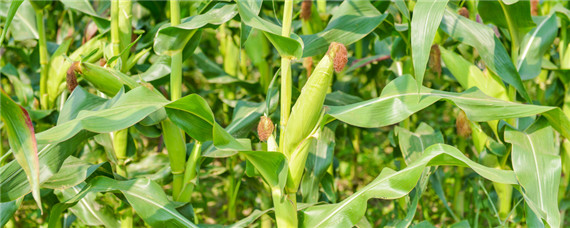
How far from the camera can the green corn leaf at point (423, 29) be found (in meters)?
1.33

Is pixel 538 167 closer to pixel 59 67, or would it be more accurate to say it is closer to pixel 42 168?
pixel 42 168

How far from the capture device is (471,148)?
2.97 metres

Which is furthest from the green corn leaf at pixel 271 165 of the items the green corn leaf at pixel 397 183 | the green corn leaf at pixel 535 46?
the green corn leaf at pixel 535 46

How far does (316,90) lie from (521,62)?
3.25 ft

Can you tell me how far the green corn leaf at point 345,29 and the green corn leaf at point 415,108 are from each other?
0.27 metres

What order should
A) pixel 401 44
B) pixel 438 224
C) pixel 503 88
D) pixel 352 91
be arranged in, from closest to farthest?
pixel 503 88
pixel 401 44
pixel 352 91
pixel 438 224

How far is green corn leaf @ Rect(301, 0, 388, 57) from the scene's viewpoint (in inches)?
70.9

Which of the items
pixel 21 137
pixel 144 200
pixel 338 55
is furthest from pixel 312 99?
pixel 21 137

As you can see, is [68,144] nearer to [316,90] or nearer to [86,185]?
[86,185]

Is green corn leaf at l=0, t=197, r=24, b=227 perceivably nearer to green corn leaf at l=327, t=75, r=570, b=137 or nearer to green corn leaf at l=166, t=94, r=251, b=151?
green corn leaf at l=166, t=94, r=251, b=151

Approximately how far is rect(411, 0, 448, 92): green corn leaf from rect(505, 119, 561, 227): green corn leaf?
508 mm

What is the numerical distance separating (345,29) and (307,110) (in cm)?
50

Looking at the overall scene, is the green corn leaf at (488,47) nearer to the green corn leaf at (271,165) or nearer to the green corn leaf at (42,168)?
the green corn leaf at (271,165)

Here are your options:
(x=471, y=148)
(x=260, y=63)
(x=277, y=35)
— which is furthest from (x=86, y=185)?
(x=471, y=148)
